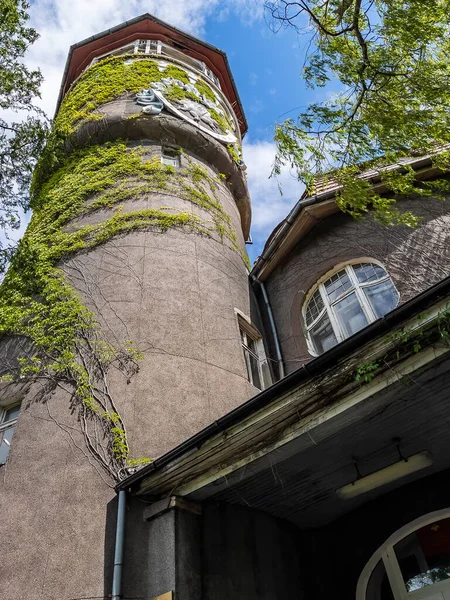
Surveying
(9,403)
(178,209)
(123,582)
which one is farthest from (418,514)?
(178,209)

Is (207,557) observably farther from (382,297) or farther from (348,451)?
(382,297)

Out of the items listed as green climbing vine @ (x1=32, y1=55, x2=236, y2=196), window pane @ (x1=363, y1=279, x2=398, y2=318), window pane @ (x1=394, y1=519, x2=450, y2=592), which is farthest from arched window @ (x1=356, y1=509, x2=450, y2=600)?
green climbing vine @ (x1=32, y1=55, x2=236, y2=196)

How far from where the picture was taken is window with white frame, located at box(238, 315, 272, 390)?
396 inches

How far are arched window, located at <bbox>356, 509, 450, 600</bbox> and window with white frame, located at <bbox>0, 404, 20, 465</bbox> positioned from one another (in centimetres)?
565

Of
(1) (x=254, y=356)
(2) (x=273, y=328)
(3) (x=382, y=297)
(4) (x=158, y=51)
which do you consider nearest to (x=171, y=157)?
(2) (x=273, y=328)

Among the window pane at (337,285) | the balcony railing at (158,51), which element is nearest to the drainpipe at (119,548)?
the window pane at (337,285)

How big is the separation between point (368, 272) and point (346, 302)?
32.4 inches

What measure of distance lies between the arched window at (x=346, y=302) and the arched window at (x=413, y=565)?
4.08 metres

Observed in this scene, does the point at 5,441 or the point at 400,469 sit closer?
the point at 400,469

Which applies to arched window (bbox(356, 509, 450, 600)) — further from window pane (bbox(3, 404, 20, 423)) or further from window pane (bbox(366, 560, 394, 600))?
window pane (bbox(3, 404, 20, 423))

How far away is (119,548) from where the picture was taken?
5.50 metres

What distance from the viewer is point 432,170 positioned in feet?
33.6

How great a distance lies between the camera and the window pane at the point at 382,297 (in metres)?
9.38

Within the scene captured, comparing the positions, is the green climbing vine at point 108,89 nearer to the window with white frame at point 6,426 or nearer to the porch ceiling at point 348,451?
the window with white frame at point 6,426
